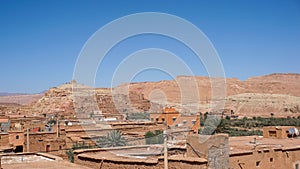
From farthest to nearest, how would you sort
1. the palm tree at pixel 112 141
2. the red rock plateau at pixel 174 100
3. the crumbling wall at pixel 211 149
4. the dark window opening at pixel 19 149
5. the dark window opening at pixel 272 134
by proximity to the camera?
the red rock plateau at pixel 174 100, the dark window opening at pixel 19 149, the dark window opening at pixel 272 134, the palm tree at pixel 112 141, the crumbling wall at pixel 211 149

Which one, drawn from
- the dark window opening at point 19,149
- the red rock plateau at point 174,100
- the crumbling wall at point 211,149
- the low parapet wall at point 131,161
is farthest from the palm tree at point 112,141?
the red rock plateau at point 174,100

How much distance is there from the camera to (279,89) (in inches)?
3418

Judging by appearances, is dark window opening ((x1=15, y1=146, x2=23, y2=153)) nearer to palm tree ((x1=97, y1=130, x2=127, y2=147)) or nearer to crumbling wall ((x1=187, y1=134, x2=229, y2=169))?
palm tree ((x1=97, y1=130, x2=127, y2=147))

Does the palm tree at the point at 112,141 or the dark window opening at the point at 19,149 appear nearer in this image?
the palm tree at the point at 112,141

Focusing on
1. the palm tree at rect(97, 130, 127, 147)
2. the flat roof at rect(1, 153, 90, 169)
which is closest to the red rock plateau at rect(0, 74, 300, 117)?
the palm tree at rect(97, 130, 127, 147)

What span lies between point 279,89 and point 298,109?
27005 mm

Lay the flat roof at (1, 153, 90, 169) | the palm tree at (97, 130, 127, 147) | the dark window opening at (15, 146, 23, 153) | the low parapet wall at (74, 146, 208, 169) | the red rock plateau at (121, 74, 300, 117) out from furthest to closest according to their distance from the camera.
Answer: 1. the red rock plateau at (121, 74, 300, 117)
2. the dark window opening at (15, 146, 23, 153)
3. the palm tree at (97, 130, 127, 147)
4. the low parapet wall at (74, 146, 208, 169)
5. the flat roof at (1, 153, 90, 169)

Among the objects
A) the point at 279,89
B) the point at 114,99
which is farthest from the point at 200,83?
the point at 114,99

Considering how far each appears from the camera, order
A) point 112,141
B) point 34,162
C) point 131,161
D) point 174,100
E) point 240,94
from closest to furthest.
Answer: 1. point 34,162
2. point 131,161
3. point 112,141
4. point 174,100
5. point 240,94

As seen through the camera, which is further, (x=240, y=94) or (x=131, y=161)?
(x=240, y=94)

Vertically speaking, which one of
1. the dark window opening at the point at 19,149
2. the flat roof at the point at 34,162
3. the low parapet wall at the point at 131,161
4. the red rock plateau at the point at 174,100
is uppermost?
the red rock plateau at the point at 174,100

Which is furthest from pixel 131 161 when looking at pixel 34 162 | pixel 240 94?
pixel 240 94

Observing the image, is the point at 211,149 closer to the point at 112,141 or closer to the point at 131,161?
the point at 131,161

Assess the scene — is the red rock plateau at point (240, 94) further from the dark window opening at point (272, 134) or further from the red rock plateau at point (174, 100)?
the dark window opening at point (272, 134)
